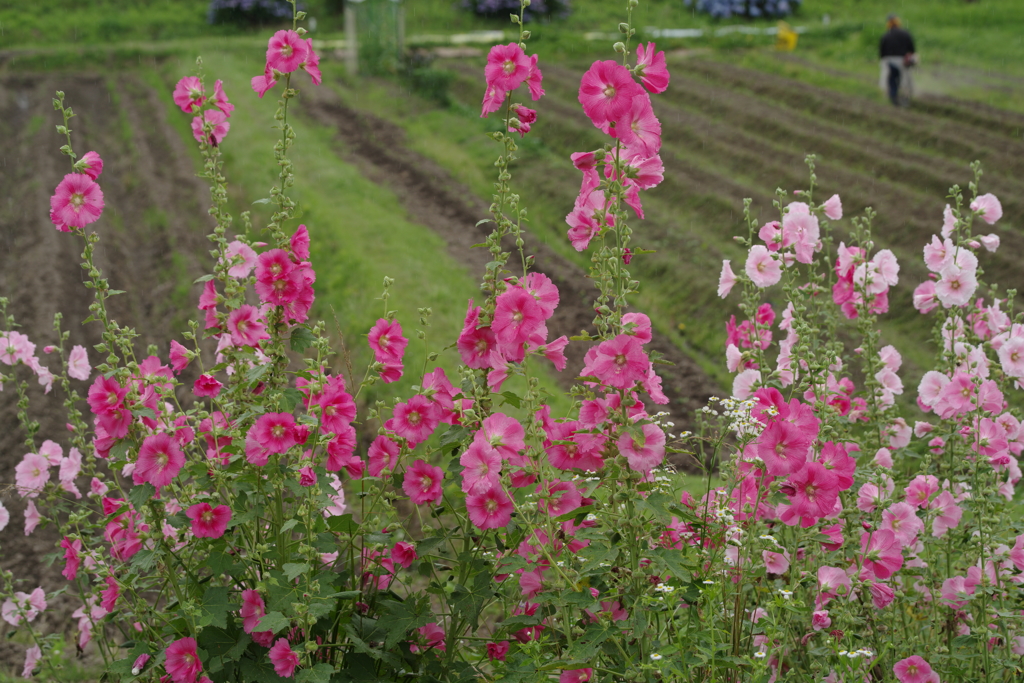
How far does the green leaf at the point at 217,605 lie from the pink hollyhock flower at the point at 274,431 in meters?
0.40

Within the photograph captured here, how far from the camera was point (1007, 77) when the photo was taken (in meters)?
14.6

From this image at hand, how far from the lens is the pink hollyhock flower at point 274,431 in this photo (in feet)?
7.16

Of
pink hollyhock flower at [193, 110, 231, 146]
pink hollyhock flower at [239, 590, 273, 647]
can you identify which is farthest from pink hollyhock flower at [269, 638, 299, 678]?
pink hollyhock flower at [193, 110, 231, 146]

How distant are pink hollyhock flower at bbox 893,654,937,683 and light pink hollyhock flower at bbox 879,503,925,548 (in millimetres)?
307

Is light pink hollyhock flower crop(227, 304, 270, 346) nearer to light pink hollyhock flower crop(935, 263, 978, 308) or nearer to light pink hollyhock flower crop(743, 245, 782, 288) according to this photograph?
light pink hollyhock flower crop(743, 245, 782, 288)

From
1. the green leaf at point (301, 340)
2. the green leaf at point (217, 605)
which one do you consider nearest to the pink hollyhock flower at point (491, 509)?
the green leaf at point (301, 340)

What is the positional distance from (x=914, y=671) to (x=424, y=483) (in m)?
1.32

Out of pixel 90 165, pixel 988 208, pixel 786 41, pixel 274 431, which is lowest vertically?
pixel 274 431

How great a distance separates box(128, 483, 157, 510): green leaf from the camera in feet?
7.07

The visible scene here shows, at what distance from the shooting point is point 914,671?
2277 millimetres

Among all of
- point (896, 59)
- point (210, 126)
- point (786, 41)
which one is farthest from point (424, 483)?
point (786, 41)

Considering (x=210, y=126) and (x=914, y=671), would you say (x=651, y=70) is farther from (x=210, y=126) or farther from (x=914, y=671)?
(x=914, y=671)

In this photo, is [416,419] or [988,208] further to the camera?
[988,208]

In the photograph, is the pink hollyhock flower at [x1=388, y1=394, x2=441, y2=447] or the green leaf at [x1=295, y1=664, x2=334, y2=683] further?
the pink hollyhock flower at [x1=388, y1=394, x2=441, y2=447]
